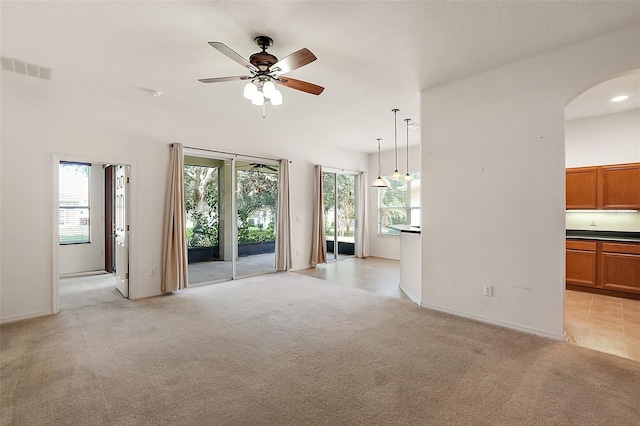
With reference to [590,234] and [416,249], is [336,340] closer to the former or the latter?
[416,249]

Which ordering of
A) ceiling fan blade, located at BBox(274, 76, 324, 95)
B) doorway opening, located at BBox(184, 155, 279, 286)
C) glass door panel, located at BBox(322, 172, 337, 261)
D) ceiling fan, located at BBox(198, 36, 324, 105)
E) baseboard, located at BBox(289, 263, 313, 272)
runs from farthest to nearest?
glass door panel, located at BBox(322, 172, 337, 261) < baseboard, located at BBox(289, 263, 313, 272) < doorway opening, located at BBox(184, 155, 279, 286) < ceiling fan blade, located at BBox(274, 76, 324, 95) < ceiling fan, located at BBox(198, 36, 324, 105)

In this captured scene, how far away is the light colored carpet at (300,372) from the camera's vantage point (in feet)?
6.54

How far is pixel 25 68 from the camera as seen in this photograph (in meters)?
3.32

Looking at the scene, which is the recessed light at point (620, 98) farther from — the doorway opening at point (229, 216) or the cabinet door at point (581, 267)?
the doorway opening at point (229, 216)

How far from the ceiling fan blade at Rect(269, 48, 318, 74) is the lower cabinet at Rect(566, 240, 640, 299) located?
16.7ft

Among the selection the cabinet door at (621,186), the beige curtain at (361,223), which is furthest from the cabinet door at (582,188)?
the beige curtain at (361,223)

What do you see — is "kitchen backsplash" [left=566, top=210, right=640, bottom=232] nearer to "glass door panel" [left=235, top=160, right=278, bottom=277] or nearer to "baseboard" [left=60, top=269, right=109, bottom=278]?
"glass door panel" [left=235, top=160, right=278, bottom=277]

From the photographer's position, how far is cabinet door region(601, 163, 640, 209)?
452cm

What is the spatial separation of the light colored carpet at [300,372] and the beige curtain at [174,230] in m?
0.96

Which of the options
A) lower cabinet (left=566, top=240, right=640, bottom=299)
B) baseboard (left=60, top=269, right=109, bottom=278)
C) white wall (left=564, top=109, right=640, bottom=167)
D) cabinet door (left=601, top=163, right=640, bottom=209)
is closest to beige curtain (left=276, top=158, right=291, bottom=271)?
baseboard (left=60, top=269, right=109, bottom=278)

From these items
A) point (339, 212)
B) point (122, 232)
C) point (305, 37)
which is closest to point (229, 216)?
point (122, 232)

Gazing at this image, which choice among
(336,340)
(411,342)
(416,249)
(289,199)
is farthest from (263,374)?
(289,199)

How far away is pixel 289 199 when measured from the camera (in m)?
6.60

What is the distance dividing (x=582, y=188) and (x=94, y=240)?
9544 millimetres
